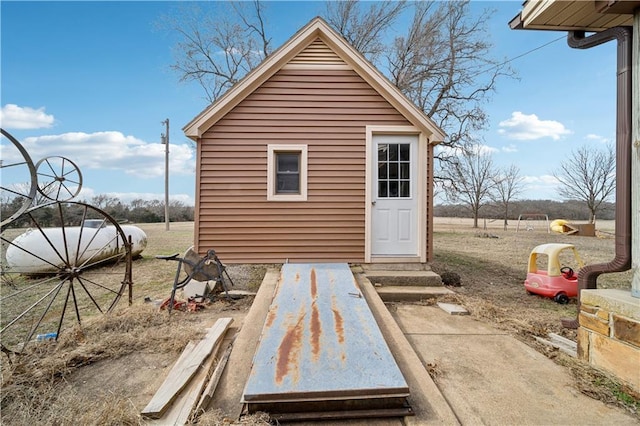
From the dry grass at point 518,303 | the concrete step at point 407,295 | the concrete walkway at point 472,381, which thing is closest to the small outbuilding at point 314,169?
the concrete step at point 407,295

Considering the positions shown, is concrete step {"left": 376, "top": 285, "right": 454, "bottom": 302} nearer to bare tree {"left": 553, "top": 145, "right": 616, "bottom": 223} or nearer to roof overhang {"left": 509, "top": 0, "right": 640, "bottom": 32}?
roof overhang {"left": 509, "top": 0, "right": 640, "bottom": 32}

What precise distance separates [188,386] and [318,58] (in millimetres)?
5437

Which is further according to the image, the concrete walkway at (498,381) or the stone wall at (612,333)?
the stone wall at (612,333)

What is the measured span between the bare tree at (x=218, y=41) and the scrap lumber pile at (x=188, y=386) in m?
13.8

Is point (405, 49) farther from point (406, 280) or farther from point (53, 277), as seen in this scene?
point (53, 277)

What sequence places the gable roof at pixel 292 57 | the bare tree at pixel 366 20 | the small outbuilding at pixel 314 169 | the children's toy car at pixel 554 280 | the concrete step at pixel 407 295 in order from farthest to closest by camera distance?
the bare tree at pixel 366 20 < the small outbuilding at pixel 314 169 < the gable roof at pixel 292 57 < the children's toy car at pixel 554 280 < the concrete step at pixel 407 295

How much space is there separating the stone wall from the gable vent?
496cm

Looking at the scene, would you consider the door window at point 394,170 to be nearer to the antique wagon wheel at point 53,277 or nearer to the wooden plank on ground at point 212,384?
the wooden plank on ground at point 212,384

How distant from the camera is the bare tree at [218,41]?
1295 centimetres

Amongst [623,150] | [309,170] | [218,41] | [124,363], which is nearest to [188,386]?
[124,363]

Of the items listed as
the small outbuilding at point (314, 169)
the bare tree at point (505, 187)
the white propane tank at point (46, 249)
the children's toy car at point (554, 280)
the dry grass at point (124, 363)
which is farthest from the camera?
the bare tree at point (505, 187)

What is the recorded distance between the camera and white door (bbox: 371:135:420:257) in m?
→ 5.33

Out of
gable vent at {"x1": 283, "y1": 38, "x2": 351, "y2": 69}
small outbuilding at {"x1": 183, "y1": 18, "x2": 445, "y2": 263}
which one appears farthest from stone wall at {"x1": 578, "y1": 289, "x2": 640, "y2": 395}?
gable vent at {"x1": 283, "y1": 38, "x2": 351, "y2": 69}

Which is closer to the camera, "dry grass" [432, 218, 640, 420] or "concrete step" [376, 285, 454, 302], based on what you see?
"dry grass" [432, 218, 640, 420]
